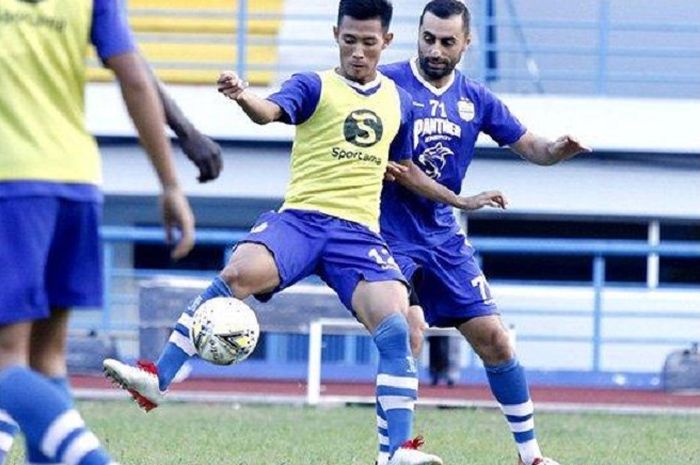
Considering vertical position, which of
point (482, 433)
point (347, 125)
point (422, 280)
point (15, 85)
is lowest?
point (482, 433)

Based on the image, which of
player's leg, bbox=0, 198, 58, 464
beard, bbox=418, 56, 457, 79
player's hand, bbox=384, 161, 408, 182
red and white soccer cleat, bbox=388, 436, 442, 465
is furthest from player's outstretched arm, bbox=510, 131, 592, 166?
player's leg, bbox=0, 198, 58, 464

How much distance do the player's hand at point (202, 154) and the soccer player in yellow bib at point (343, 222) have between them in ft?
6.84

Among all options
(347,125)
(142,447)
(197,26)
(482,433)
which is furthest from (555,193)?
(347,125)

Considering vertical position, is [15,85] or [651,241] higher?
[15,85]

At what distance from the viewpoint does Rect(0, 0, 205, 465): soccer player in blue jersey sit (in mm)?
5316

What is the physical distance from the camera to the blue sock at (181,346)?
26.7ft

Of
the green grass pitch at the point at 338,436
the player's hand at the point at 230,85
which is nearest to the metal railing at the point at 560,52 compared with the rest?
the green grass pitch at the point at 338,436

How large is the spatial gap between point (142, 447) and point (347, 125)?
250 centimetres

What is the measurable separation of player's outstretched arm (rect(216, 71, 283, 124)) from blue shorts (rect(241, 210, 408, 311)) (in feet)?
1.75

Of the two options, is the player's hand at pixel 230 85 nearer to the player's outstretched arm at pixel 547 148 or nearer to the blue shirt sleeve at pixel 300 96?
the blue shirt sleeve at pixel 300 96

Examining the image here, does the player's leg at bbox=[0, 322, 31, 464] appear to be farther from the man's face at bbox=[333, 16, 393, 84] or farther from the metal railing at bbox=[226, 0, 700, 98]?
the metal railing at bbox=[226, 0, 700, 98]

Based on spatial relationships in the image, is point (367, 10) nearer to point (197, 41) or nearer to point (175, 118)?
point (175, 118)

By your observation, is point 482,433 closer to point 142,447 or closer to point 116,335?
point 142,447

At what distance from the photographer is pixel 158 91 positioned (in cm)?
575
